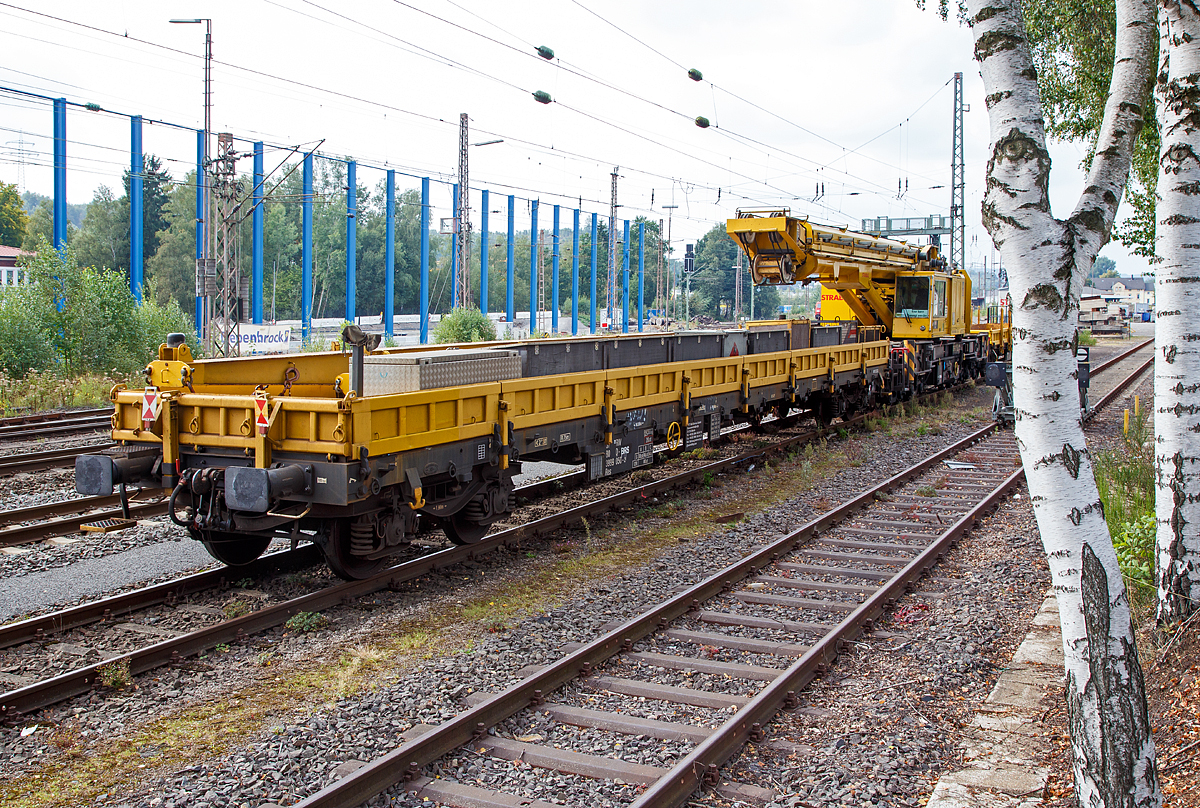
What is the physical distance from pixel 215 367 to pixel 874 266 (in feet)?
53.0

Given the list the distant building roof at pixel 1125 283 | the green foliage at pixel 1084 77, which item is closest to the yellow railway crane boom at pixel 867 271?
the green foliage at pixel 1084 77

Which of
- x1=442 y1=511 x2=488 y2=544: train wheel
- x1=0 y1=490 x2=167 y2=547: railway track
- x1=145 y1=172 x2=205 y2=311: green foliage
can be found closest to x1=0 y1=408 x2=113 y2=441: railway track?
x1=0 y1=490 x2=167 y2=547: railway track

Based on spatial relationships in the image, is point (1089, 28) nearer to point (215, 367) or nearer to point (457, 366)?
point (457, 366)

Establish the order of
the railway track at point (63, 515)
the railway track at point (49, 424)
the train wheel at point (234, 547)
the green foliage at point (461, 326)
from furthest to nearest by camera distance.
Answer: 1. the green foliage at point (461, 326)
2. the railway track at point (49, 424)
3. the railway track at point (63, 515)
4. the train wheel at point (234, 547)

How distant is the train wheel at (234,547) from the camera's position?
7.42m

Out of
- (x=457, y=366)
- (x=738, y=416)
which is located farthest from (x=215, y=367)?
(x=738, y=416)

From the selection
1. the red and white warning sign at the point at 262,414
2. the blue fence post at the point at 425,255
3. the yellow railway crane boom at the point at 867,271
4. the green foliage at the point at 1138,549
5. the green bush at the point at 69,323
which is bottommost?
the green foliage at the point at 1138,549

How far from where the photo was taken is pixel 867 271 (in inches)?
795

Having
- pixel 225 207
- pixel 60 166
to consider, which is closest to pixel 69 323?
pixel 225 207

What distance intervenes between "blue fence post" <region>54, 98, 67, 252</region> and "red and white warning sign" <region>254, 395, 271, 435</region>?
2381 centimetres

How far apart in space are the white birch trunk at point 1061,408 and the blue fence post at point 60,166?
2874cm

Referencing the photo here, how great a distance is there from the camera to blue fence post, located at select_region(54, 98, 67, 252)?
2680 cm

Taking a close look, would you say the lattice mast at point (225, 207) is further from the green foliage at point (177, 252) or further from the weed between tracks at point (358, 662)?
the green foliage at point (177, 252)

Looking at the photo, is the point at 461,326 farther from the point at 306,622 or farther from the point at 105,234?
the point at 105,234
